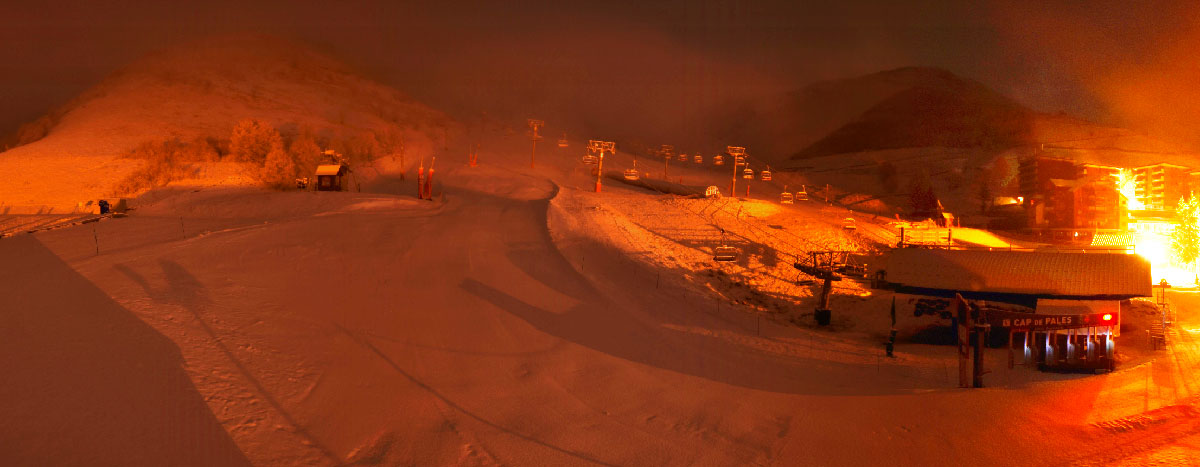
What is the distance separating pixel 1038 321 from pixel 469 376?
929 centimetres

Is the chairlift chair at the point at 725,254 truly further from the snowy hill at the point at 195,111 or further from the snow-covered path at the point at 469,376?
the snowy hill at the point at 195,111

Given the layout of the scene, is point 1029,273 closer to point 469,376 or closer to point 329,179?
point 469,376

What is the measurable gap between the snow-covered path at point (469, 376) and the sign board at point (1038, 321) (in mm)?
1261

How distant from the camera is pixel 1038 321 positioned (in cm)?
966

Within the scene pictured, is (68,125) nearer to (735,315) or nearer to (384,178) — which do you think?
(384,178)

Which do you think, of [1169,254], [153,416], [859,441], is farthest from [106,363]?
[1169,254]

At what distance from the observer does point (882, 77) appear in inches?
6206

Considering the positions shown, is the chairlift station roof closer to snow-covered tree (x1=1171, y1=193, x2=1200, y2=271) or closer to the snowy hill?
snow-covered tree (x1=1171, y1=193, x2=1200, y2=271)

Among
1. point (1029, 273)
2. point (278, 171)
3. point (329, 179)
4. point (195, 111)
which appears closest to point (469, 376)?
point (1029, 273)

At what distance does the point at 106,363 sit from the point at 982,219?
157ft

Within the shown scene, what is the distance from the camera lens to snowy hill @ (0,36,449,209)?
1182 inches

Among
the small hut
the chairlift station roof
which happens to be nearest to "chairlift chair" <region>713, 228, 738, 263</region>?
the chairlift station roof

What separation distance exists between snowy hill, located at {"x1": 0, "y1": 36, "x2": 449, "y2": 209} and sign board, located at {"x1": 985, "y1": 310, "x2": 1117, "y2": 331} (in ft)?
109

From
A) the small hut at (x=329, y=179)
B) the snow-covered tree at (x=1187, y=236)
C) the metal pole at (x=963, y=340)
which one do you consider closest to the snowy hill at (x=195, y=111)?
the small hut at (x=329, y=179)
